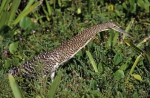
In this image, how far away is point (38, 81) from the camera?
5.04 m

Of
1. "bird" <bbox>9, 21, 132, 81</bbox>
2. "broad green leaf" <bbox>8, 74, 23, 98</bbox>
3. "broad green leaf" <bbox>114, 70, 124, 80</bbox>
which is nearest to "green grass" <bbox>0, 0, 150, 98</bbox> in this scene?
"broad green leaf" <bbox>114, 70, 124, 80</bbox>

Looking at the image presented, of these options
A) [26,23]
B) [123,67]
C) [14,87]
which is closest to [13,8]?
[26,23]

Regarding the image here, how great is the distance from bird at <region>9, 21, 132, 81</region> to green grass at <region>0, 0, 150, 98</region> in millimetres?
118

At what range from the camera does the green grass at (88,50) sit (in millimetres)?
4984

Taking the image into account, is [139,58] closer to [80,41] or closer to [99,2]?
[80,41]

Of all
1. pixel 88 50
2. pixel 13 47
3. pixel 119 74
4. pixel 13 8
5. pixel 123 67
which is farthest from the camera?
pixel 13 8

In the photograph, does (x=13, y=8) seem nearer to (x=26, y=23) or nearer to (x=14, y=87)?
(x=26, y=23)

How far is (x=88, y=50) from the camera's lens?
6125mm

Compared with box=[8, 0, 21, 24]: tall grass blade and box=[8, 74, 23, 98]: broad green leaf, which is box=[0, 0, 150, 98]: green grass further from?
Result: box=[8, 74, 23, 98]: broad green leaf

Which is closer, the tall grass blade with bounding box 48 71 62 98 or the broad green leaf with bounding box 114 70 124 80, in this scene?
the tall grass blade with bounding box 48 71 62 98

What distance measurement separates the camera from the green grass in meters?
4.98

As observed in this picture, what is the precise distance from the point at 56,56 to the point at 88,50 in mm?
593

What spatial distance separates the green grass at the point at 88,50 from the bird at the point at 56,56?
118 mm

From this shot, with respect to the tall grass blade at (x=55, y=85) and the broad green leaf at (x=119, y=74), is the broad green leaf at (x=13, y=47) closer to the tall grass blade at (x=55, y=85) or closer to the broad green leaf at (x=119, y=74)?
the broad green leaf at (x=119, y=74)
